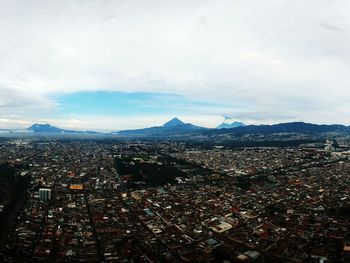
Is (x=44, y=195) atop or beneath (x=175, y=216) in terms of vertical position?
atop

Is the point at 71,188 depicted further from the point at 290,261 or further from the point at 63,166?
the point at 290,261

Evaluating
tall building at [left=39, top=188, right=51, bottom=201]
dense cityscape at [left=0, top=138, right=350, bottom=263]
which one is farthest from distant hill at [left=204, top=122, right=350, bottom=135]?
tall building at [left=39, top=188, right=51, bottom=201]

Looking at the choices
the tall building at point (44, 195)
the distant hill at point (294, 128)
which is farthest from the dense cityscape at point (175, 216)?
the distant hill at point (294, 128)

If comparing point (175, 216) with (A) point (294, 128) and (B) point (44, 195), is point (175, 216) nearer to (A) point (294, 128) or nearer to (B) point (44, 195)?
(B) point (44, 195)

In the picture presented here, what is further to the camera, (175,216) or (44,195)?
(44,195)

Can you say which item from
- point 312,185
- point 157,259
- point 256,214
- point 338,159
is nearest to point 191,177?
point 312,185

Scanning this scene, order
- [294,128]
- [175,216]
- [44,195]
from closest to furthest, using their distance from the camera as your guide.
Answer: [175,216] < [44,195] < [294,128]

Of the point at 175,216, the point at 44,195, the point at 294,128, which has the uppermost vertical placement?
the point at 294,128

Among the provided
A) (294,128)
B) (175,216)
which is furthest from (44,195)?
(294,128)

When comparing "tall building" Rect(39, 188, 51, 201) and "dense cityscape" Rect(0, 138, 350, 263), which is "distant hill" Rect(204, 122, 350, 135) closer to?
"dense cityscape" Rect(0, 138, 350, 263)
